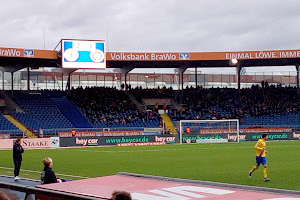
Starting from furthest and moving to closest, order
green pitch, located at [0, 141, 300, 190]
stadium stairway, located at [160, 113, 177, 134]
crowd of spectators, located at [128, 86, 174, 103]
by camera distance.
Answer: crowd of spectators, located at [128, 86, 174, 103], stadium stairway, located at [160, 113, 177, 134], green pitch, located at [0, 141, 300, 190]

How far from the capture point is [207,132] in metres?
51.0

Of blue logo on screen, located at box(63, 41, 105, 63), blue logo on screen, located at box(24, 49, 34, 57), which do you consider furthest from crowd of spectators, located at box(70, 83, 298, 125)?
blue logo on screen, located at box(24, 49, 34, 57)

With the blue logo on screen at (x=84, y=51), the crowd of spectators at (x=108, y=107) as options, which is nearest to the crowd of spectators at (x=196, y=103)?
the crowd of spectators at (x=108, y=107)

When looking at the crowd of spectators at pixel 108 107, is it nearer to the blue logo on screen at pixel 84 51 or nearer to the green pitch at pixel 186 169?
the blue logo on screen at pixel 84 51

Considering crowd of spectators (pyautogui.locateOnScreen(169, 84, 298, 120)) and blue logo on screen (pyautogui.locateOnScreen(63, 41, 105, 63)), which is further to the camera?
crowd of spectators (pyautogui.locateOnScreen(169, 84, 298, 120))

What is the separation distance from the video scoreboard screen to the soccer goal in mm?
11124

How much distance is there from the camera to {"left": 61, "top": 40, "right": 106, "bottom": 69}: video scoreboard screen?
165 feet

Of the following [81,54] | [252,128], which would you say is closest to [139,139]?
[81,54]

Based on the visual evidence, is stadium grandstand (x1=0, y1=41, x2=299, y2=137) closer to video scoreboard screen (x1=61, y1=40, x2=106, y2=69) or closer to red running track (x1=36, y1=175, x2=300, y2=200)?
video scoreboard screen (x1=61, y1=40, x2=106, y2=69)

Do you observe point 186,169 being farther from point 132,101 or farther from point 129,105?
point 132,101

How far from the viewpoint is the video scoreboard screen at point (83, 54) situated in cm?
5031

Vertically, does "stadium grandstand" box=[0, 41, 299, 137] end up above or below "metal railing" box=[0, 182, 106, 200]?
above

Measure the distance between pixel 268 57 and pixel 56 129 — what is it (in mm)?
25640

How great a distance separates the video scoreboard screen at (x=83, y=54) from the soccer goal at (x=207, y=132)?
1112cm
